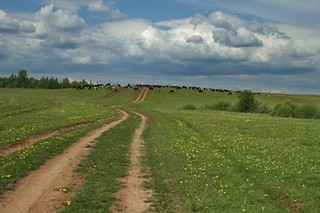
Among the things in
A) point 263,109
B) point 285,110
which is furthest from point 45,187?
point 263,109

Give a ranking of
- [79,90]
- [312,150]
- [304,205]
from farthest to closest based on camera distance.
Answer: [79,90] → [312,150] → [304,205]

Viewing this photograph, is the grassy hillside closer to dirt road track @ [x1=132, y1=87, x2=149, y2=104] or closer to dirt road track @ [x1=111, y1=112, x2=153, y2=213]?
dirt road track @ [x1=111, y1=112, x2=153, y2=213]

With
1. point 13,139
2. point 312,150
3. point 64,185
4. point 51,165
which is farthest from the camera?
point 312,150

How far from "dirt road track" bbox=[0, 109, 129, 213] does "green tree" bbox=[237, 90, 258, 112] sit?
85.1m

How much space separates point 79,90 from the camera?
151m

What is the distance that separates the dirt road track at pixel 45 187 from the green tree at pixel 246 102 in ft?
279

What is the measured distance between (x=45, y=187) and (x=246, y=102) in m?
93.0

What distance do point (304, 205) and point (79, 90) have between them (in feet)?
465

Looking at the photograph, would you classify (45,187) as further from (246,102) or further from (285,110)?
(246,102)

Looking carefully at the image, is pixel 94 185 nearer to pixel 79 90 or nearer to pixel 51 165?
pixel 51 165

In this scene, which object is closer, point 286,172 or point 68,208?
point 68,208

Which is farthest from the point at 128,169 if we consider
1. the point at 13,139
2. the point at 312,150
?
the point at 312,150

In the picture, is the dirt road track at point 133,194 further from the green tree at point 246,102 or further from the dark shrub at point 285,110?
the green tree at point 246,102

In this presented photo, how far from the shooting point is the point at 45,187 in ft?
48.5
